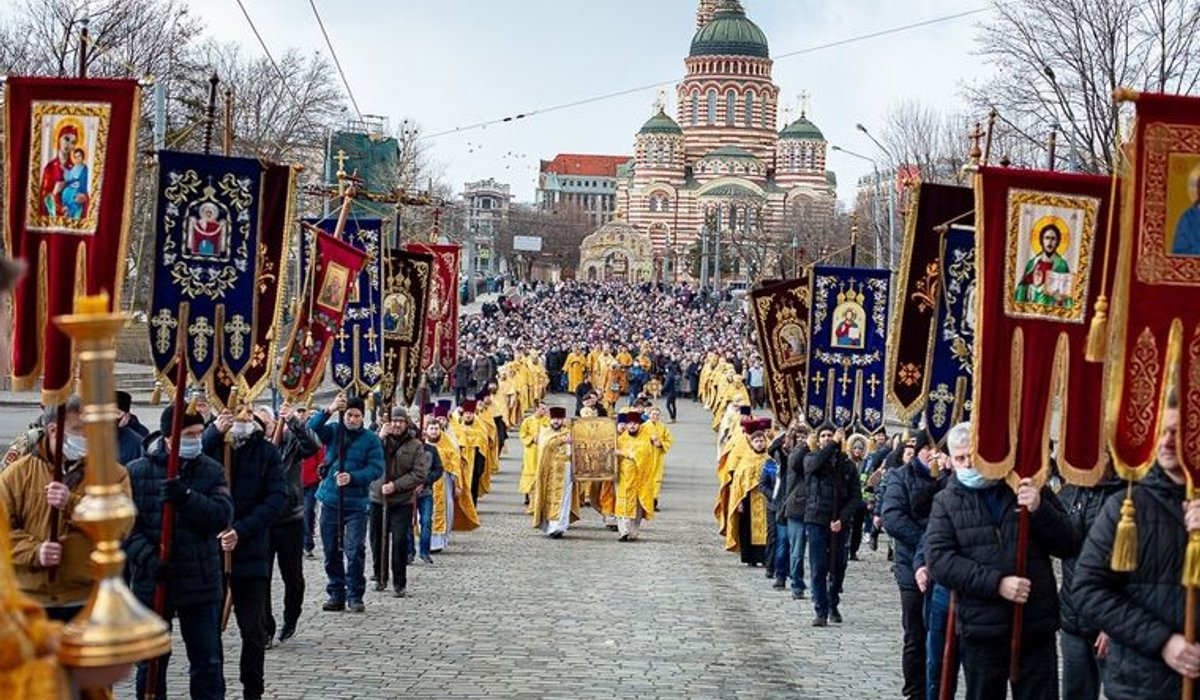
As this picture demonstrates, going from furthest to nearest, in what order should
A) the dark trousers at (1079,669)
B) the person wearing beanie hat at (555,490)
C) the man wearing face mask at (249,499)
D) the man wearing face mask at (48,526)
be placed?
the person wearing beanie hat at (555,490)
the man wearing face mask at (249,499)
the dark trousers at (1079,669)
the man wearing face mask at (48,526)

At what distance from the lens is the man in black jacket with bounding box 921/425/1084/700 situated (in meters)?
8.60

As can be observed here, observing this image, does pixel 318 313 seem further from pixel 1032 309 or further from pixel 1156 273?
pixel 1156 273

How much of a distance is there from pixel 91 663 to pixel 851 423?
14.6 metres

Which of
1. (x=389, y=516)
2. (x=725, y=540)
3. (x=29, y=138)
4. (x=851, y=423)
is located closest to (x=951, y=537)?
(x=29, y=138)

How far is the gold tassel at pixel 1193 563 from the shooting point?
21.9ft

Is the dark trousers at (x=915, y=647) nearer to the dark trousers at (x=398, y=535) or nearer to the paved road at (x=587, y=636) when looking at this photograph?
the paved road at (x=587, y=636)

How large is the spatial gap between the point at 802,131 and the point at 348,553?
144523 mm

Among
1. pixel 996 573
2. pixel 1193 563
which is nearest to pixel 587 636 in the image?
pixel 996 573

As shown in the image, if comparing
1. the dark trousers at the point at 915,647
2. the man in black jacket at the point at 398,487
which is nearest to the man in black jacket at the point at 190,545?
the dark trousers at the point at 915,647

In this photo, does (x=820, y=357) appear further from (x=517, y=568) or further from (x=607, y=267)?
(x=607, y=267)

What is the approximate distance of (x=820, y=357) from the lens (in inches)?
734

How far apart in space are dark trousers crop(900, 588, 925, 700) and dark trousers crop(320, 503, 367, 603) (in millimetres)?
5264

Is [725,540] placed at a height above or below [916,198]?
below

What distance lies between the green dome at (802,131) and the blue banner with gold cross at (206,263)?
487 ft
